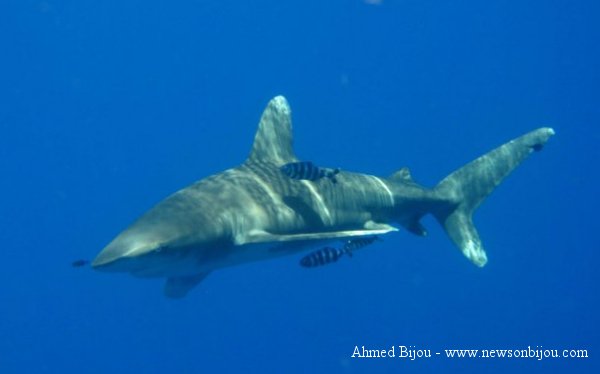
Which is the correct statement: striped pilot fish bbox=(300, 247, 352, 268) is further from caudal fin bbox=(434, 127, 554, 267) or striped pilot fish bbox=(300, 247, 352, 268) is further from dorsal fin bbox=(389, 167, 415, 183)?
caudal fin bbox=(434, 127, 554, 267)

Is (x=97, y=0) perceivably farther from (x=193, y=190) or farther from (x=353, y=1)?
(x=193, y=190)

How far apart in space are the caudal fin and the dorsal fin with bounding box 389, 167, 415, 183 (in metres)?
0.61

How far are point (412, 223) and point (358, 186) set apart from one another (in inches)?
58.1

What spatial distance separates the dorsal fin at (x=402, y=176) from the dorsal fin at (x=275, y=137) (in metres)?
1.91

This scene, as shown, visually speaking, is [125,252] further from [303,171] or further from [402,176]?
[402,176]

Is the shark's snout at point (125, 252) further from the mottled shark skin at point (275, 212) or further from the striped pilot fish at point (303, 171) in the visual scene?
the striped pilot fish at point (303, 171)

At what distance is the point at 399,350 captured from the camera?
2975cm

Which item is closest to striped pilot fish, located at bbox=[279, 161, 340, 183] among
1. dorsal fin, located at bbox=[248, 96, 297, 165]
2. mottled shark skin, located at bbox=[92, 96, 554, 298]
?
mottled shark skin, located at bbox=[92, 96, 554, 298]

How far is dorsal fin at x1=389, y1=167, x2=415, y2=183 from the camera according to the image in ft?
32.6

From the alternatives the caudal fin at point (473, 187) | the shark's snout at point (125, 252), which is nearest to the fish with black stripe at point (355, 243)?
the caudal fin at point (473, 187)

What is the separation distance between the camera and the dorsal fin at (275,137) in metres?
8.86

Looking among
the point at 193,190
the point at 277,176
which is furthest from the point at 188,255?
the point at 277,176

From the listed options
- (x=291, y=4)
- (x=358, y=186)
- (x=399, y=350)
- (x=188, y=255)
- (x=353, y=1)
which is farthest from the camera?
(x=291, y=4)

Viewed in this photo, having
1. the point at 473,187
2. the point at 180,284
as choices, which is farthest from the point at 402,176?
the point at 180,284
